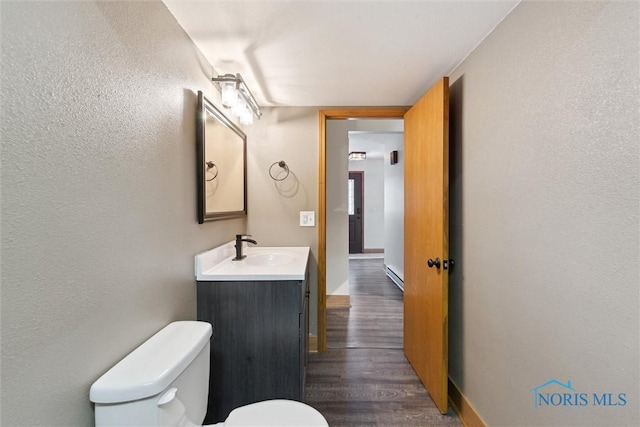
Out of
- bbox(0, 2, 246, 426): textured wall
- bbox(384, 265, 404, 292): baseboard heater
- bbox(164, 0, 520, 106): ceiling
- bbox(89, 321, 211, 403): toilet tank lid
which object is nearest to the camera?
bbox(0, 2, 246, 426): textured wall

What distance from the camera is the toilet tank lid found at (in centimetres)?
71

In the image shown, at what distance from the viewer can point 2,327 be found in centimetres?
53

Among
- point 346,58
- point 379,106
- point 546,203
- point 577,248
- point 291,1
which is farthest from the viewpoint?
point 379,106

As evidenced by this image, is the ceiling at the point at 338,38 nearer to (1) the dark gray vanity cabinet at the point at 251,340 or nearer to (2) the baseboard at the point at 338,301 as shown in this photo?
(1) the dark gray vanity cabinet at the point at 251,340

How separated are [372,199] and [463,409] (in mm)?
5122

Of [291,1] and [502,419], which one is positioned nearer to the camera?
[291,1]

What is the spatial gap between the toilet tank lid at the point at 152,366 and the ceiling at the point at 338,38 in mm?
1348

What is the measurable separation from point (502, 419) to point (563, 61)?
150 centimetres

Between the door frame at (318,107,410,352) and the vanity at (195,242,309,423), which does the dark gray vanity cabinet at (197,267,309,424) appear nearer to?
the vanity at (195,242,309,423)

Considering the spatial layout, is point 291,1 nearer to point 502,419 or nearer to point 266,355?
point 266,355

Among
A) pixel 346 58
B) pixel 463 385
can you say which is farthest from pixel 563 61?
pixel 463 385

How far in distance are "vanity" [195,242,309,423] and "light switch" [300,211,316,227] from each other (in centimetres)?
86

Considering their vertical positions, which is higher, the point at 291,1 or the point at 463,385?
the point at 291,1

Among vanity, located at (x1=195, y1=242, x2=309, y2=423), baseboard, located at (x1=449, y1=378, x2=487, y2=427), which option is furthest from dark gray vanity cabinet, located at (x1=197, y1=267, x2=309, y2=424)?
baseboard, located at (x1=449, y1=378, x2=487, y2=427)
